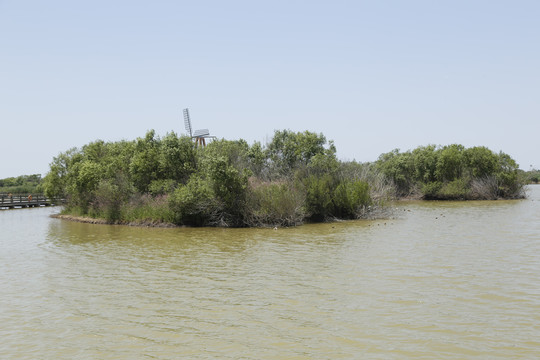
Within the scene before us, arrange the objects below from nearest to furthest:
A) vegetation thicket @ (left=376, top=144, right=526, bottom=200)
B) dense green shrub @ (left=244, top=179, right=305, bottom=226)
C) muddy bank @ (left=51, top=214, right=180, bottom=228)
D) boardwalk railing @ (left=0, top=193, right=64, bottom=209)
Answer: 1. dense green shrub @ (left=244, top=179, right=305, bottom=226)
2. muddy bank @ (left=51, top=214, right=180, bottom=228)
3. boardwalk railing @ (left=0, top=193, right=64, bottom=209)
4. vegetation thicket @ (left=376, top=144, right=526, bottom=200)

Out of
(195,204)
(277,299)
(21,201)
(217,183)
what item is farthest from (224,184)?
(21,201)

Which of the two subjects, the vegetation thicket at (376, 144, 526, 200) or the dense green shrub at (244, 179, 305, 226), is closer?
the dense green shrub at (244, 179, 305, 226)

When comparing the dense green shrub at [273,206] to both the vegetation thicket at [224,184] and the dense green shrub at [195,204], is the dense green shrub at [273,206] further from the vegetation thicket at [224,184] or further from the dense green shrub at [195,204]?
the dense green shrub at [195,204]

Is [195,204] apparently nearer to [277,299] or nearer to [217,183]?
[217,183]

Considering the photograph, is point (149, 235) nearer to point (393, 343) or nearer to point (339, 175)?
point (339, 175)

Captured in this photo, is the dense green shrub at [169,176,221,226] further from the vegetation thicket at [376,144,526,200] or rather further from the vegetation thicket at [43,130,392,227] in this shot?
the vegetation thicket at [376,144,526,200]

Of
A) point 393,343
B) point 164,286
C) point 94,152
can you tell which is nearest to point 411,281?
point 393,343

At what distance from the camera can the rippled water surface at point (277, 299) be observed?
952 centimetres

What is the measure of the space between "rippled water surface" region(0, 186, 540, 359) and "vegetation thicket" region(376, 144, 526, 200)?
1732 inches

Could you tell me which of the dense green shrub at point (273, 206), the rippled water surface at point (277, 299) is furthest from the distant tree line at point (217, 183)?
the rippled water surface at point (277, 299)

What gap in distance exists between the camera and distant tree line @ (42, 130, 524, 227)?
3284 cm

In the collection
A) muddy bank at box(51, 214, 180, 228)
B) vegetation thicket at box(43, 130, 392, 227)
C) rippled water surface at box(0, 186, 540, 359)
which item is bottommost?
rippled water surface at box(0, 186, 540, 359)

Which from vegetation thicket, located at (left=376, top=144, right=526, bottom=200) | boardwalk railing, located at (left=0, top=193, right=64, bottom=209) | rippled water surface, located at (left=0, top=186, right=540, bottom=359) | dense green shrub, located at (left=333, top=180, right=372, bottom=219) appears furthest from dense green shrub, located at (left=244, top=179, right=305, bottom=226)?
vegetation thicket, located at (left=376, top=144, right=526, bottom=200)

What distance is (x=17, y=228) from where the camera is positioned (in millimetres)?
36469
